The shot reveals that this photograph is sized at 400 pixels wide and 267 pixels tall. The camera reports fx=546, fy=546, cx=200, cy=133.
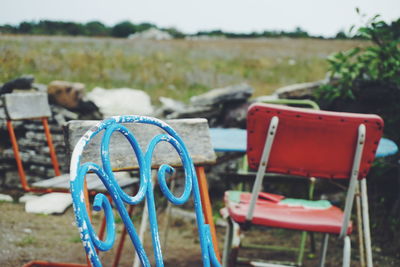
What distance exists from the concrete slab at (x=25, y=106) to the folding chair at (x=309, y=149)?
1802 millimetres

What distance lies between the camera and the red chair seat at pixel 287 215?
2.16 meters

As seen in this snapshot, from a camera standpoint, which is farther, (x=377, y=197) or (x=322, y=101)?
(x=322, y=101)

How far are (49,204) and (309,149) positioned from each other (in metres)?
3.08

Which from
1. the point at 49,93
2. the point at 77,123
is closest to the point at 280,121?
the point at 77,123

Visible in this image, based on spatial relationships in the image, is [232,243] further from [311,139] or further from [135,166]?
[135,166]

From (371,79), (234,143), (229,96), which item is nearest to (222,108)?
(229,96)

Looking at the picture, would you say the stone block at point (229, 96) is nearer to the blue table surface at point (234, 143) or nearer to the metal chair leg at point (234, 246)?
the blue table surface at point (234, 143)

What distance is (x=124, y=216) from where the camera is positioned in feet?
3.74

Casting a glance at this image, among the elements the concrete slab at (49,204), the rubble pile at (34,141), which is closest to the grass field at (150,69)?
the rubble pile at (34,141)

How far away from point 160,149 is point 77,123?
10.4 inches

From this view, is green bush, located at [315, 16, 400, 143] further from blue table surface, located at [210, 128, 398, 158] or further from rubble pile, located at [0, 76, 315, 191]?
blue table surface, located at [210, 128, 398, 158]

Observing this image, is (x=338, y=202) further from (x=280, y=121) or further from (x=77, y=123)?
(x=77, y=123)

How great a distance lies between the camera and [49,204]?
4.60 meters

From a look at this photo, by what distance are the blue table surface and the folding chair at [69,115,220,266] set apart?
91cm
